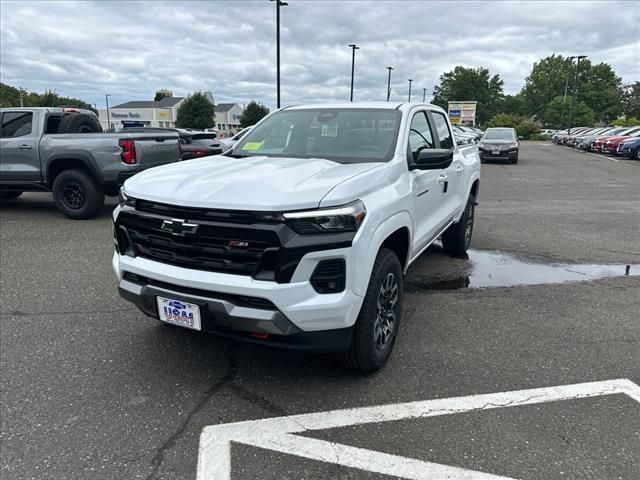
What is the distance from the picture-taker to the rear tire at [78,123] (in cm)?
866

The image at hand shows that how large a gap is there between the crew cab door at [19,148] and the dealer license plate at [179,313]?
682 cm

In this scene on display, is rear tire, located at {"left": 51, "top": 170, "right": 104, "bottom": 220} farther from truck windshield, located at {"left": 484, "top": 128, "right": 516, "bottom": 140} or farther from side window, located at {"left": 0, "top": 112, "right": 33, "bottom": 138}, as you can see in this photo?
truck windshield, located at {"left": 484, "top": 128, "right": 516, "bottom": 140}

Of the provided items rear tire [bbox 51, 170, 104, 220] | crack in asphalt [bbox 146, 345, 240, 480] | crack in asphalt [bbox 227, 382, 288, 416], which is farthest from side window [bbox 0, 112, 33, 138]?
crack in asphalt [bbox 227, 382, 288, 416]

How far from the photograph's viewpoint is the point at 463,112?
186ft

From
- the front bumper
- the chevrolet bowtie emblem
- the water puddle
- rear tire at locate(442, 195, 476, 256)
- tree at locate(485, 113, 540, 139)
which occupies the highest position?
tree at locate(485, 113, 540, 139)

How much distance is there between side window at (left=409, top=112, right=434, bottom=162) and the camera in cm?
398

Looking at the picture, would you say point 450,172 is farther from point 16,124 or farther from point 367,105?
point 16,124

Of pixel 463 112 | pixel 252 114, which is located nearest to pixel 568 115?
pixel 463 112

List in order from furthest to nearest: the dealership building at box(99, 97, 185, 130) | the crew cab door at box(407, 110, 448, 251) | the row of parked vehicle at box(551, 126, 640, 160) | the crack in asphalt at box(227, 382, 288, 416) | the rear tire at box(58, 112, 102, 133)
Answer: the dealership building at box(99, 97, 185, 130) → the row of parked vehicle at box(551, 126, 640, 160) → the rear tire at box(58, 112, 102, 133) → the crew cab door at box(407, 110, 448, 251) → the crack in asphalt at box(227, 382, 288, 416)

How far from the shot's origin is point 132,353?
3535 millimetres

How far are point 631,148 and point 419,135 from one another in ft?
76.5

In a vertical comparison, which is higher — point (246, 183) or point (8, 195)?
point (246, 183)

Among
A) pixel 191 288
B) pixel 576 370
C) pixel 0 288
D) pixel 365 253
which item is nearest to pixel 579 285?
pixel 576 370

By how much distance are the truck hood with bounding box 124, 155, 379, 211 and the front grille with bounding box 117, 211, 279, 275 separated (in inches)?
4.7
